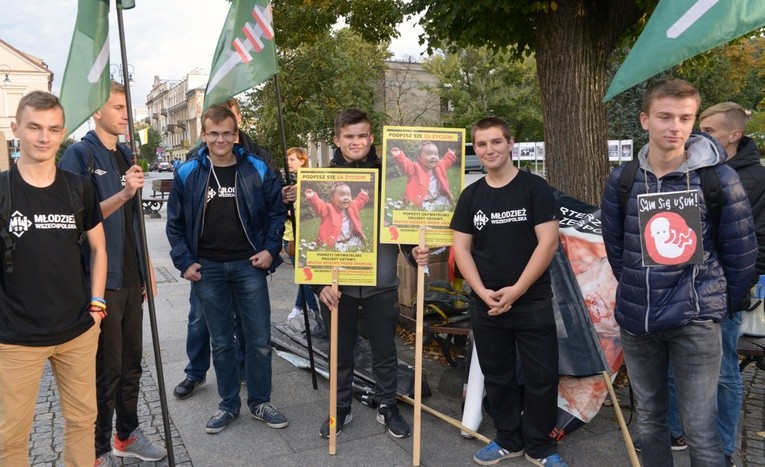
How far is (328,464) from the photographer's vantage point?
3.70 meters

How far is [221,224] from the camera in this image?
4.12 meters

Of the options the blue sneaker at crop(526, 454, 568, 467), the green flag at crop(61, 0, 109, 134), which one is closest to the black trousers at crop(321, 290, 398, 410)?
the blue sneaker at crop(526, 454, 568, 467)

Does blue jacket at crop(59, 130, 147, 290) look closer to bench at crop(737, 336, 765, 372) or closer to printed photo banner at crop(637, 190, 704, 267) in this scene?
printed photo banner at crop(637, 190, 704, 267)

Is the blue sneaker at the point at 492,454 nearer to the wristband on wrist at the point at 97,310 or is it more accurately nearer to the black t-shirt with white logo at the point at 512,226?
the black t-shirt with white logo at the point at 512,226

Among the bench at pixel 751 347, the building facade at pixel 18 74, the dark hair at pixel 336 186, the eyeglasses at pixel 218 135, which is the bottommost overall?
the bench at pixel 751 347

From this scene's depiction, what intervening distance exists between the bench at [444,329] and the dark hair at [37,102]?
238 centimetres

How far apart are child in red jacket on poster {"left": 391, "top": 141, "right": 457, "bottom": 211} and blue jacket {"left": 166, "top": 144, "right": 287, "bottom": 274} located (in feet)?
3.10

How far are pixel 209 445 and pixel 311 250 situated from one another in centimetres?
139

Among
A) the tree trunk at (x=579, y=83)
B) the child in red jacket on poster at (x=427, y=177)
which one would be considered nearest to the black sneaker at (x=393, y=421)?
the child in red jacket on poster at (x=427, y=177)

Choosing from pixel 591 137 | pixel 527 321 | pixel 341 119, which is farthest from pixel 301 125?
pixel 527 321

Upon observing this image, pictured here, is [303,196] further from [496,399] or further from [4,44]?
[4,44]

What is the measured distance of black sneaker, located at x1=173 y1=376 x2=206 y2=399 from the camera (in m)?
4.80

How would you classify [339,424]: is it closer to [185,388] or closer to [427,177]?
[185,388]

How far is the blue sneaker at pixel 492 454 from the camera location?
364cm
